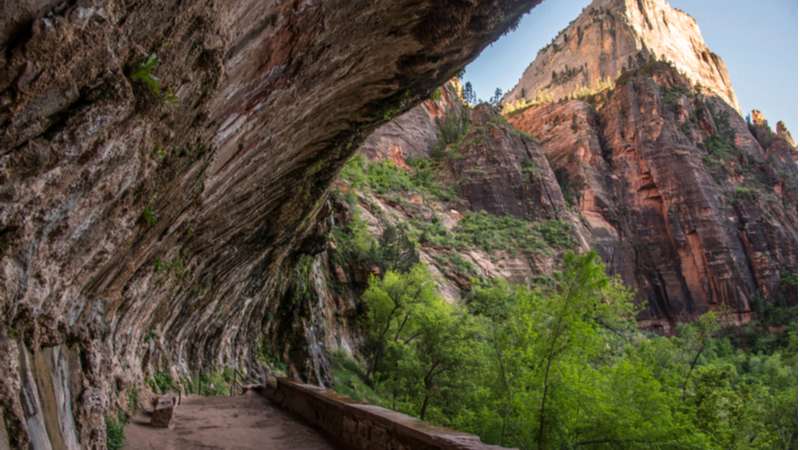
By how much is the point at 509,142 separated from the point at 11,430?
2526 inches

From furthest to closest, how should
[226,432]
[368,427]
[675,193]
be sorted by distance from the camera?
[675,193] → [226,432] → [368,427]

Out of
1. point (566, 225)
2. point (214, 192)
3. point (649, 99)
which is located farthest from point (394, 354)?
point (649, 99)

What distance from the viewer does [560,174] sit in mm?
69688

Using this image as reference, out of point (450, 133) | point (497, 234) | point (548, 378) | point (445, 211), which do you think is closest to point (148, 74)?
point (548, 378)

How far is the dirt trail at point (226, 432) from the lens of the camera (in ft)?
24.6

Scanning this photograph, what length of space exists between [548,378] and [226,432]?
758cm

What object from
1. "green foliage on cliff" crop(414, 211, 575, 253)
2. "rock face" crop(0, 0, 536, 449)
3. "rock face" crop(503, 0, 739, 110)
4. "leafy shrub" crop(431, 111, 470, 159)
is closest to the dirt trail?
"rock face" crop(0, 0, 536, 449)

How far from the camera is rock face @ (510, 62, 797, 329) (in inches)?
2399

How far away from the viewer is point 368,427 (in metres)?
6.50

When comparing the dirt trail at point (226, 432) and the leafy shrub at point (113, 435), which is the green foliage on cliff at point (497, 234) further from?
the leafy shrub at point (113, 435)

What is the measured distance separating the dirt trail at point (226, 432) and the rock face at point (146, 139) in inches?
32.5

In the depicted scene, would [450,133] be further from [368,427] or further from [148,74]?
[148,74]

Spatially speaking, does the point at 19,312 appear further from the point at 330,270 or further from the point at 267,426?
the point at 330,270

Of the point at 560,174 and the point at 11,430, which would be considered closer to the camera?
the point at 11,430
